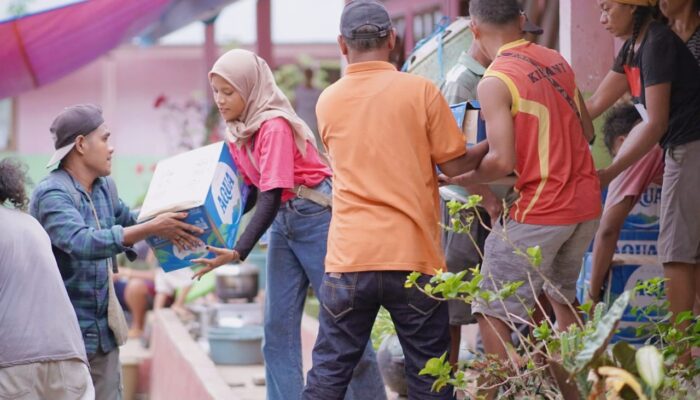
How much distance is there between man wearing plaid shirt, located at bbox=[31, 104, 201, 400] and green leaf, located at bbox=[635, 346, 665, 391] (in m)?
2.48

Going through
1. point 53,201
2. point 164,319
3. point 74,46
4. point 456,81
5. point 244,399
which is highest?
point 456,81

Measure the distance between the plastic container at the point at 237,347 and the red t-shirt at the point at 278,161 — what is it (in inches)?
195

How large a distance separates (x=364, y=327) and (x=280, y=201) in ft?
2.28

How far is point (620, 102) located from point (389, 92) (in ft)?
7.77

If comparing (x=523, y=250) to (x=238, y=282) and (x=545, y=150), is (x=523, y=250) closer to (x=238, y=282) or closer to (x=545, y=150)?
(x=545, y=150)

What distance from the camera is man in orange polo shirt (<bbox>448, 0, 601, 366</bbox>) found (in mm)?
4254

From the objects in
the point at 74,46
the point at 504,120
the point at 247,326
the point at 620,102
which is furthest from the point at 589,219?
the point at 74,46

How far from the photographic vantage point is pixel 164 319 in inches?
462

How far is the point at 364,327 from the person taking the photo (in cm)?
424

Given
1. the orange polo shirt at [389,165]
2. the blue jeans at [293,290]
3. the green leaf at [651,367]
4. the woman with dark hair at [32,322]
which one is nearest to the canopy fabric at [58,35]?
the woman with dark hair at [32,322]

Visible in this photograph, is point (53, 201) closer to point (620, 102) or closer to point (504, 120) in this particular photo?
point (504, 120)

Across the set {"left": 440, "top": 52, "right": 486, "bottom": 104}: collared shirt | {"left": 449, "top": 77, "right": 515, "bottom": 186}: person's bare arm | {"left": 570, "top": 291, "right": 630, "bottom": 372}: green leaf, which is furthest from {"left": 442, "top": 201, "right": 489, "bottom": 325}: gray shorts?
{"left": 570, "top": 291, "right": 630, "bottom": 372}: green leaf

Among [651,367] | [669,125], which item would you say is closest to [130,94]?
[669,125]

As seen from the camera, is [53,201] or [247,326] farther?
[247,326]
